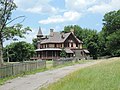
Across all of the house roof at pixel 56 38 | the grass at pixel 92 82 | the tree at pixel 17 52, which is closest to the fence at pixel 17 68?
the grass at pixel 92 82

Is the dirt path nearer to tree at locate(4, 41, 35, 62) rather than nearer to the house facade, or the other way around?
tree at locate(4, 41, 35, 62)

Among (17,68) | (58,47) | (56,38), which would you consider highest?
(56,38)

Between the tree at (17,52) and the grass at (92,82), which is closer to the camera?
the grass at (92,82)

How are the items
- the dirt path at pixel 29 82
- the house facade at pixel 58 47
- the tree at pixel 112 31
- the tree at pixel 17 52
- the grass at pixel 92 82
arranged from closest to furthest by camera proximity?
the grass at pixel 92 82 < the dirt path at pixel 29 82 < the tree at pixel 17 52 < the tree at pixel 112 31 < the house facade at pixel 58 47

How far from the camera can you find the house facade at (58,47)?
104812 millimetres

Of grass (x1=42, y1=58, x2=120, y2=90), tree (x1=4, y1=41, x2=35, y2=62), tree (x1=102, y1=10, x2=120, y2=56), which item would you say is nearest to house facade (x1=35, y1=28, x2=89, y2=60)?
tree (x1=102, y1=10, x2=120, y2=56)

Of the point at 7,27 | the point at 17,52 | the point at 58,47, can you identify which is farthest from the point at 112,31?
the point at 7,27

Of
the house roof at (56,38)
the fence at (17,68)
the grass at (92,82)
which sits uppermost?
the house roof at (56,38)

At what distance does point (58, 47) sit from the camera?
107 meters

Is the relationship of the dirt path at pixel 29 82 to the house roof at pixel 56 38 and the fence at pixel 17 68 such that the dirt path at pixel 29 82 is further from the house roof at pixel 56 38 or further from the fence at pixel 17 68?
the house roof at pixel 56 38

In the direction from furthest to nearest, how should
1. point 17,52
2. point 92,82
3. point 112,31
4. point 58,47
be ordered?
point 58,47 → point 112,31 → point 17,52 → point 92,82

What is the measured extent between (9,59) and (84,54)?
30.5m

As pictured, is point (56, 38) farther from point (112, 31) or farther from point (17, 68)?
point (17, 68)

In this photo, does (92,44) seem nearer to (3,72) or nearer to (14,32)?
(14,32)
